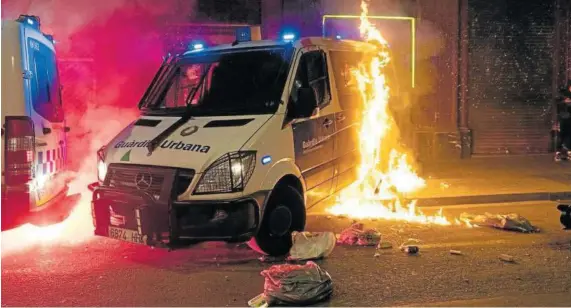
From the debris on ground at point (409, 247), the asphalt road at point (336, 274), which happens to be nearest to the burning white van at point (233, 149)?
the asphalt road at point (336, 274)

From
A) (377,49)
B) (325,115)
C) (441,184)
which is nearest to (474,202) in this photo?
(441,184)

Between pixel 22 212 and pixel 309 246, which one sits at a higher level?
pixel 22 212

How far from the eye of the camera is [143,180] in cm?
519

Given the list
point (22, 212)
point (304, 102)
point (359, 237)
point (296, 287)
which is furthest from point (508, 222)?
point (22, 212)

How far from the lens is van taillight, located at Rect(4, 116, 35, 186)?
5.20m

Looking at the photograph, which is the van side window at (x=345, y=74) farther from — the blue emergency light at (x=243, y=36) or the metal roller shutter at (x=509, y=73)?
the metal roller shutter at (x=509, y=73)

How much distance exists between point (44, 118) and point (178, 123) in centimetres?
141

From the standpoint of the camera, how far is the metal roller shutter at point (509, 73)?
42.2 ft

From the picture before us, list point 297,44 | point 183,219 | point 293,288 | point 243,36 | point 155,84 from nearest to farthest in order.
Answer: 1. point 293,288
2. point 183,219
3. point 297,44
4. point 155,84
5. point 243,36

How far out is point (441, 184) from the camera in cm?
979

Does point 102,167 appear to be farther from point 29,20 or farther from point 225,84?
point 29,20

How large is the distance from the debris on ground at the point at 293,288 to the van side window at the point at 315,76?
2017 millimetres

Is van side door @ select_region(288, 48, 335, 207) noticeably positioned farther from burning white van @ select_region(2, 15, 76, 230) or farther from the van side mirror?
burning white van @ select_region(2, 15, 76, 230)

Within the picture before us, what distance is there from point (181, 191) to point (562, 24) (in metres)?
11.3
